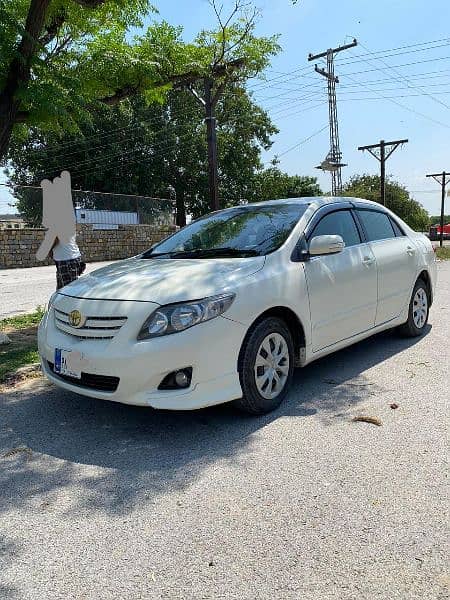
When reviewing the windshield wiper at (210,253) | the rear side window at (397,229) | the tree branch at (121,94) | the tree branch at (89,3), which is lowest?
the windshield wiper at (210,253)

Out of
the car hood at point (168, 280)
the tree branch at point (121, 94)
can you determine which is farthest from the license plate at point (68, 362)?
the tree branch at point (121, 94)

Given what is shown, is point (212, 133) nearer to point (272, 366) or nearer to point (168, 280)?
point (168, 280)

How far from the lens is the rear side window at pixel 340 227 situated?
15.7 ft

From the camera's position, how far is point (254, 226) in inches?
187

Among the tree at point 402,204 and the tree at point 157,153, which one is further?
the tree at point 402,204

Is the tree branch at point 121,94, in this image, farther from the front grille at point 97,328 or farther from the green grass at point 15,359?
the front grille at point 97,328

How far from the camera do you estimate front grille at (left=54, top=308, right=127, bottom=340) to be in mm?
3518

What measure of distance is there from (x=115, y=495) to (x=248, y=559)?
0.90 m

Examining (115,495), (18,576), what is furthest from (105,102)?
(18,576)

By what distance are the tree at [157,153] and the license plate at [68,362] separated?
103 ft

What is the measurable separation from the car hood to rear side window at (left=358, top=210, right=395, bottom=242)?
1.80m

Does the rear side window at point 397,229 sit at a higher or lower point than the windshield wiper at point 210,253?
higher

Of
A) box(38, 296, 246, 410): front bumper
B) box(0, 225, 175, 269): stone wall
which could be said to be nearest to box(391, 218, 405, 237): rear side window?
box(38, 296, 246, 410): front bumper

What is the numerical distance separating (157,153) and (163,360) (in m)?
34.1
